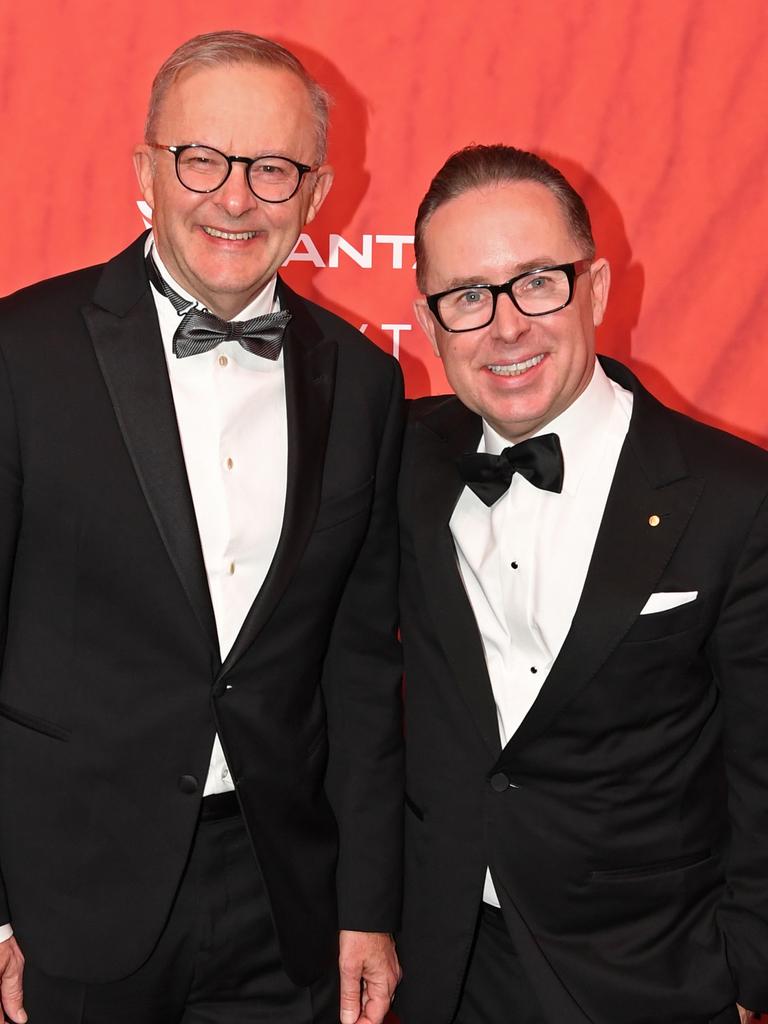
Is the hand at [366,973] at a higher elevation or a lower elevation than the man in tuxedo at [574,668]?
lower

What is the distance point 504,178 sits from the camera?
216cm

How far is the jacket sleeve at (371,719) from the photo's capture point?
2271 millimetres

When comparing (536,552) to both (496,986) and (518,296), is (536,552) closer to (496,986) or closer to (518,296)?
(518,296)

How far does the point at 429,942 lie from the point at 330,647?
54 centimetres

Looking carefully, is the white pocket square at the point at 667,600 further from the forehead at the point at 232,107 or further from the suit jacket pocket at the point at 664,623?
the forehead at the point at 232,107

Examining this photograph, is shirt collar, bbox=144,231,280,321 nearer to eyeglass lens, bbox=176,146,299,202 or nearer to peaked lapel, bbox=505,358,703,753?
eyeglass lens, bbox=176,146,299,202

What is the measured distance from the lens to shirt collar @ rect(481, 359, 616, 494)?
2.18m

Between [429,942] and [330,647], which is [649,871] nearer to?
[429,942]

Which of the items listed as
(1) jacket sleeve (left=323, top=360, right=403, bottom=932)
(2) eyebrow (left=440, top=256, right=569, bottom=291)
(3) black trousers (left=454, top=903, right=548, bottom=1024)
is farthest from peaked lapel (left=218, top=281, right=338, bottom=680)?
(3) black trousers (left=454, top=903, right=548, bottom=1024)

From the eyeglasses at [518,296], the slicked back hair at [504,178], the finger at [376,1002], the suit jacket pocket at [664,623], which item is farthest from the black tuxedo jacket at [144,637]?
the suit jacket pocket at [664,623]

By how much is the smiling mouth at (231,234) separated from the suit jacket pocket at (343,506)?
17.8 inches

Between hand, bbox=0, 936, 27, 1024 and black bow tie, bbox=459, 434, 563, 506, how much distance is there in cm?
108

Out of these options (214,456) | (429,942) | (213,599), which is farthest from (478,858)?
(214,456)

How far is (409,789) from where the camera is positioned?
2.29 m
